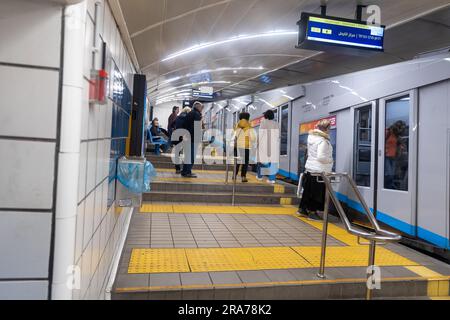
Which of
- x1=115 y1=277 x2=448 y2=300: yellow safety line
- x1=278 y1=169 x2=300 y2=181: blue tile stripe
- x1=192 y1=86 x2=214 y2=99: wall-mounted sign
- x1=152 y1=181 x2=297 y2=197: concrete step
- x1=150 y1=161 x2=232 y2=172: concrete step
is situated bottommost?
x1=115 y1=277 x2=448 y2=300: yellow safety line

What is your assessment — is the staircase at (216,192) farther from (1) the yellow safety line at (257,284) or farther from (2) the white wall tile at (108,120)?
(2) the white wall tile at (108,120)

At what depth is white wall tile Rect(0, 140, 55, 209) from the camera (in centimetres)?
135

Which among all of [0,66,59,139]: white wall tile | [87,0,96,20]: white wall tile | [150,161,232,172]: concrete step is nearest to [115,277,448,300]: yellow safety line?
[0,66,59,139]: white wall tile

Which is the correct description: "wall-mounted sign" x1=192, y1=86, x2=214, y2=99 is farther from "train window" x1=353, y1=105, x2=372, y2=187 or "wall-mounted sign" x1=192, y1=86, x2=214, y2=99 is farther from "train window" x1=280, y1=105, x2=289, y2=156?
"train window" x1=353, y1=105, x2=372, y2=187

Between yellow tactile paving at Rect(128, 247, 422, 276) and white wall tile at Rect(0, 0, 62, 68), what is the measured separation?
2.04 metres

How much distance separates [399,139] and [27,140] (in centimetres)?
486

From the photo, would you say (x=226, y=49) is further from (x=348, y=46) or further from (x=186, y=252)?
(x=186, y=252)

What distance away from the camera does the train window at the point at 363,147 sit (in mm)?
5559

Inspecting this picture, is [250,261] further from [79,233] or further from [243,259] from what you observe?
[79,233]

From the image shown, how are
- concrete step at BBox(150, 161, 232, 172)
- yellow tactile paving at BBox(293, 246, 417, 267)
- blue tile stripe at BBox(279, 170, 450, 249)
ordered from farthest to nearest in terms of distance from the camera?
1. concrete step at BBox(150, 161, 232, 172)
2. blue tile stripe at BBox(279, 170, 450, 249)
3. yellow tactile paving at BBox(293, 246, 417, 267)

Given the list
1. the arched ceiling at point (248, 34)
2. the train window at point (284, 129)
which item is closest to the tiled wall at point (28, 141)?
the arched ceiling at point (248, 34)

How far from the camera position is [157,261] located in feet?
10.3
